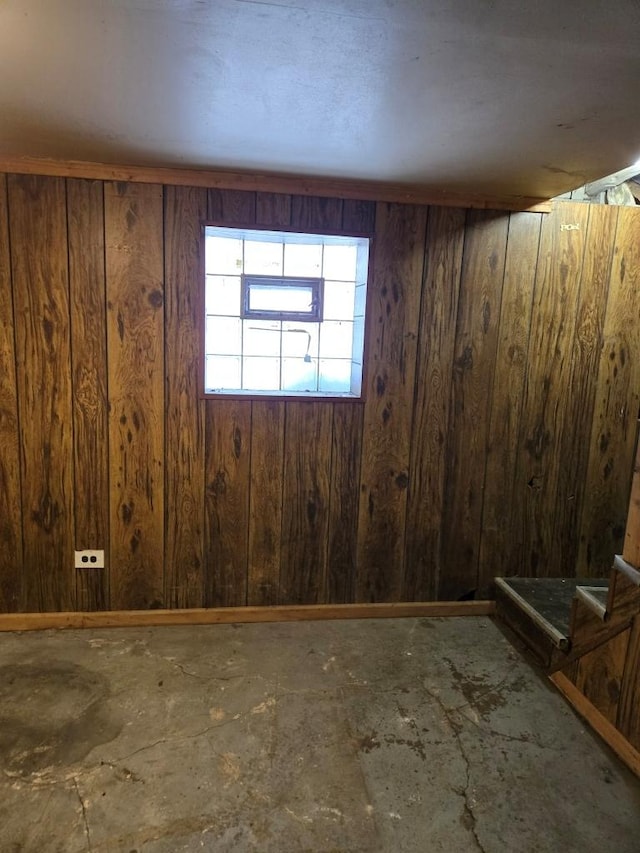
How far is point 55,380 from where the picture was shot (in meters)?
2.48

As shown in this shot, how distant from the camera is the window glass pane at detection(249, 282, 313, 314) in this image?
2.68m

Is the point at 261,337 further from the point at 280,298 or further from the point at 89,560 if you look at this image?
the point at 89,560

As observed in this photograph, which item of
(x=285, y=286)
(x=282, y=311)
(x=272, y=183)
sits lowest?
(x=282, y=311)

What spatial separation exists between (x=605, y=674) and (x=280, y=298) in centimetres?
210

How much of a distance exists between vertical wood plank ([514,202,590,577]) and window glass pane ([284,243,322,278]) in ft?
3.56

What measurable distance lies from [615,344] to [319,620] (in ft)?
6.76

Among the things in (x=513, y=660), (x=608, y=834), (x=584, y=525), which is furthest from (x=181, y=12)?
(x=584, y=525)

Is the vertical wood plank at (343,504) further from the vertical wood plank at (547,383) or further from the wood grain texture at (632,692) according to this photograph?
the wood grain texture at (632,692)

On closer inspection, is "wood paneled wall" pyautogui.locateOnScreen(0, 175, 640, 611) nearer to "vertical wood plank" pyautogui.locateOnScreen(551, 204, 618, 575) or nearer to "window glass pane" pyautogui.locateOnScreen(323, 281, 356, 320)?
"vertical wood plank" pyautogui.locateOnScreen(551, 204, 618, 575)

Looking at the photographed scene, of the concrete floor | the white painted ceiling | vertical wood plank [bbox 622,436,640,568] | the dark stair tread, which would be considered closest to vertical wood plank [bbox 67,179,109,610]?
A: the white painted ceiling

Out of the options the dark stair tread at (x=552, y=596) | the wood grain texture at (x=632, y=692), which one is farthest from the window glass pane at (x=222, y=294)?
the wood grain texture at (x=632, y=692)

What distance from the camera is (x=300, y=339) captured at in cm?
279

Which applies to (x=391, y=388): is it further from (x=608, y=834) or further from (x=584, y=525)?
(x=608, y=834)

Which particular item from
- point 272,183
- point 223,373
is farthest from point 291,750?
point 272,183
